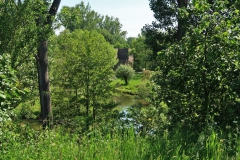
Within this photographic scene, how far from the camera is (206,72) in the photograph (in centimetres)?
454

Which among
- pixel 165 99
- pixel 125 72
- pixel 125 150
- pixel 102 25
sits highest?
pixel 102 25

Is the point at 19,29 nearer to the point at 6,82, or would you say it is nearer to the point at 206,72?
the point at 6,82

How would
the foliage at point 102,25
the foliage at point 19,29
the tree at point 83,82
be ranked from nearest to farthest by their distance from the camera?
the foliage at point 19,29 → the tree at point 83,82 → the foliage at point 102,25

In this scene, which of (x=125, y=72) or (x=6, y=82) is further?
(x=125, y=72)

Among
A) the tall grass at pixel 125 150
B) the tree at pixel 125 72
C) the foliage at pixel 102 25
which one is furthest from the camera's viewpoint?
the foliage at pixel 102 25

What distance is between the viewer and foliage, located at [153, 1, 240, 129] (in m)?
4.36

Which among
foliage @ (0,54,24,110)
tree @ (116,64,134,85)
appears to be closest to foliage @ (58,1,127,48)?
tree @ (116,64,134,85)

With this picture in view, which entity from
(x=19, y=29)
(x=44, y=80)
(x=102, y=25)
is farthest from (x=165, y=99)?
(x=102, y=25)

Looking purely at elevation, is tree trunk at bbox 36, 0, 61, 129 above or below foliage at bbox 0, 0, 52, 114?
below

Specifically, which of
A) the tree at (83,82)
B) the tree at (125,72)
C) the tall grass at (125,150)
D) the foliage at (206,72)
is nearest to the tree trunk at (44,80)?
the foliage at (206,72)

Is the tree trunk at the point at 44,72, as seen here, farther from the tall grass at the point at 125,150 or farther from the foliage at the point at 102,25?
the foliage at the point at 102,25

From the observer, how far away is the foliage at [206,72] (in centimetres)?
436

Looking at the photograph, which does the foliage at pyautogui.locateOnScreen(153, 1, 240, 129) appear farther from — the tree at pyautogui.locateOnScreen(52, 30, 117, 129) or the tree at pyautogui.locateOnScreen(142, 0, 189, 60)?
the tree at pyautogui.locateOnScreen(52, 30, 117, 129)

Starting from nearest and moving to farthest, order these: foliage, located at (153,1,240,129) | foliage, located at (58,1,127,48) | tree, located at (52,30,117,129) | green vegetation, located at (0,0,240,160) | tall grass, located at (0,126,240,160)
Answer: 1. tall grass, located at (0,126,240,160)
2. green vegetation, located at (0,0,240,160)
3. foliage, located at (153,1,240,129)
4. tree, located at (52,30,117,129)
5. foliage, located at (58,1,127,48)
